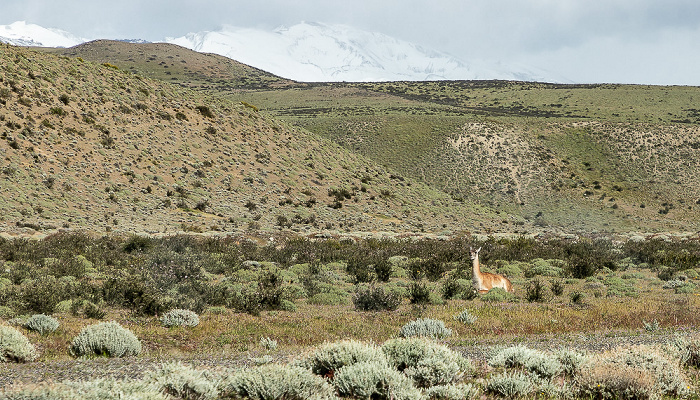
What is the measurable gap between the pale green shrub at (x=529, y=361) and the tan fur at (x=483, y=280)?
7753 mm

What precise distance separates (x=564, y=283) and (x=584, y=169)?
59.0 metres

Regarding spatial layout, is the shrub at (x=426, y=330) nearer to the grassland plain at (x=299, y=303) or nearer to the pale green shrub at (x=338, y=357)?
the grassland plain at (x=299, y=303)

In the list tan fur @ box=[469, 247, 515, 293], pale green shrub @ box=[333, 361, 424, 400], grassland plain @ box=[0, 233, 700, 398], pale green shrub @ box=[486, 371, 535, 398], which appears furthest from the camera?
tan fur @ box=[469, 247, 515, 293]

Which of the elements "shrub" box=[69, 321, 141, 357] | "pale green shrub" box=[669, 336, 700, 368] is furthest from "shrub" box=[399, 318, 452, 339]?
"shrub" box=[69, 321, 141, 357]

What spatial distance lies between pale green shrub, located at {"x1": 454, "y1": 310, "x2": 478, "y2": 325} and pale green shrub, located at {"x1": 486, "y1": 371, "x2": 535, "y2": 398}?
5.06 metres

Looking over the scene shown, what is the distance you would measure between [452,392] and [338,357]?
1576 mm

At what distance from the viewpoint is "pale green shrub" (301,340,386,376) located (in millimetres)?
6918

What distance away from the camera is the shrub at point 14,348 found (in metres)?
7.65

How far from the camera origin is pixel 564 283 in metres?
19.0

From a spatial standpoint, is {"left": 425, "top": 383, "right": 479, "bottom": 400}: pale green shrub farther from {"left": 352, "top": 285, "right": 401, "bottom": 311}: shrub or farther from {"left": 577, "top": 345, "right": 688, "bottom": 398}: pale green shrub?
{"left": 352, "top": 285, "right": 401, "bottom": 311}: shrub

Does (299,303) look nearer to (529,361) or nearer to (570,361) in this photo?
(529,361)

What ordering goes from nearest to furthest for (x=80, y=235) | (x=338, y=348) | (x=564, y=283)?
1. (x=338, y=348)
2. (x=564, y=283)
3. (x=80, y=235)

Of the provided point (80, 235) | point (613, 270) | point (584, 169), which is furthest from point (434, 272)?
point (584, 169)

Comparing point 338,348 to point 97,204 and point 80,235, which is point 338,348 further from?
point 97,204
